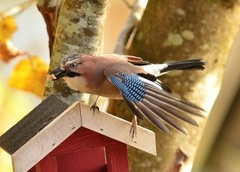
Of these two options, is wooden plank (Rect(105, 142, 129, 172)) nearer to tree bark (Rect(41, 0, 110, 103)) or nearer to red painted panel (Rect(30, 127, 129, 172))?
red painted panel (Rect(30, 127, 129, 172))

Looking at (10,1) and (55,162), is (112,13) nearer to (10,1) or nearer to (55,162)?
(10,1)

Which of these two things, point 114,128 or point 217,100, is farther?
point 217,100

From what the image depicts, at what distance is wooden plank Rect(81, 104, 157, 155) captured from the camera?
1.44 meters

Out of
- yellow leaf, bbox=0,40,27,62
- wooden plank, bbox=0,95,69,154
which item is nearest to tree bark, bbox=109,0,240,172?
yellow leaf, bbox=0,40,27,62

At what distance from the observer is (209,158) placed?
355 cm

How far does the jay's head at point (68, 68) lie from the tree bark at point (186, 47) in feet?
1.57

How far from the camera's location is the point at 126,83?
4.85ft

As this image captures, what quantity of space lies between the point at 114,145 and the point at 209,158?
6.86 feet

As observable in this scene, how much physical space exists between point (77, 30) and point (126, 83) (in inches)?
12.8

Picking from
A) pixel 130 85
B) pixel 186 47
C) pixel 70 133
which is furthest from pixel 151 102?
pixel 186 47

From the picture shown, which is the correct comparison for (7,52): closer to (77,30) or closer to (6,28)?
(6,28)

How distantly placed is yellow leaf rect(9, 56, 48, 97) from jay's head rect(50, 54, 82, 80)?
466 millimetres

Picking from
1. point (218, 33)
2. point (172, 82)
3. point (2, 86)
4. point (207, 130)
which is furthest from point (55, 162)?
point (207, 130)

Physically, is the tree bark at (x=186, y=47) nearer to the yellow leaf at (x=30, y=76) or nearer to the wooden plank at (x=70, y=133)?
the yellow leaf at (x=30, y=76)
